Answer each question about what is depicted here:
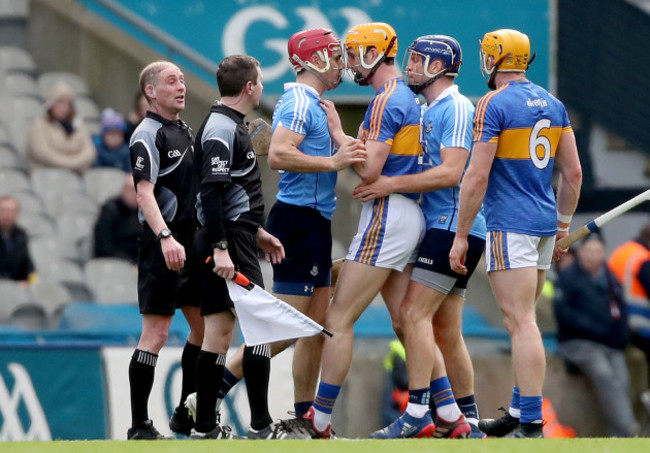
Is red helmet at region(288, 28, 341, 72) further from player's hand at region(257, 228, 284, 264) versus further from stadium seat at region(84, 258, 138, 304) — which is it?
stadium seat at region(84, 258, 138, 304)

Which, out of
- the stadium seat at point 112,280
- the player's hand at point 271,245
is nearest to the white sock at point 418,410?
the player's hand at point 271,245

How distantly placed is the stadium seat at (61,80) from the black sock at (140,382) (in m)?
8.79

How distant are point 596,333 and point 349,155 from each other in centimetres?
608

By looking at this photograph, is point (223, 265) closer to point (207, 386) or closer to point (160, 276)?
point (160, 276)

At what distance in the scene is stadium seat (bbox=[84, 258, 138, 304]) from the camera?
1330 cm

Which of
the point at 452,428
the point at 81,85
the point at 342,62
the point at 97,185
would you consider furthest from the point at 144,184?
the point at 81,85

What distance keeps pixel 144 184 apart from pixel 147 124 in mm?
392

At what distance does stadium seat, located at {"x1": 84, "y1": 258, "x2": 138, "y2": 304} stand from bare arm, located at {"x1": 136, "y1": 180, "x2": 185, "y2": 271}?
19.1 ft

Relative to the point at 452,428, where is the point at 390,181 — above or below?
above

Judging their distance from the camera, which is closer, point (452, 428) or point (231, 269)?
point (231, 269)

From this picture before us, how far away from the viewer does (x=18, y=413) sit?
11500 mm

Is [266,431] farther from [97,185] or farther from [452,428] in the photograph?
[97,185]

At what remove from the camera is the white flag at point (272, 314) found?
24.0 ft

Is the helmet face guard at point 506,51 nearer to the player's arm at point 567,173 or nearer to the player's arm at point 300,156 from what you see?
the player's arm at point 567,173
